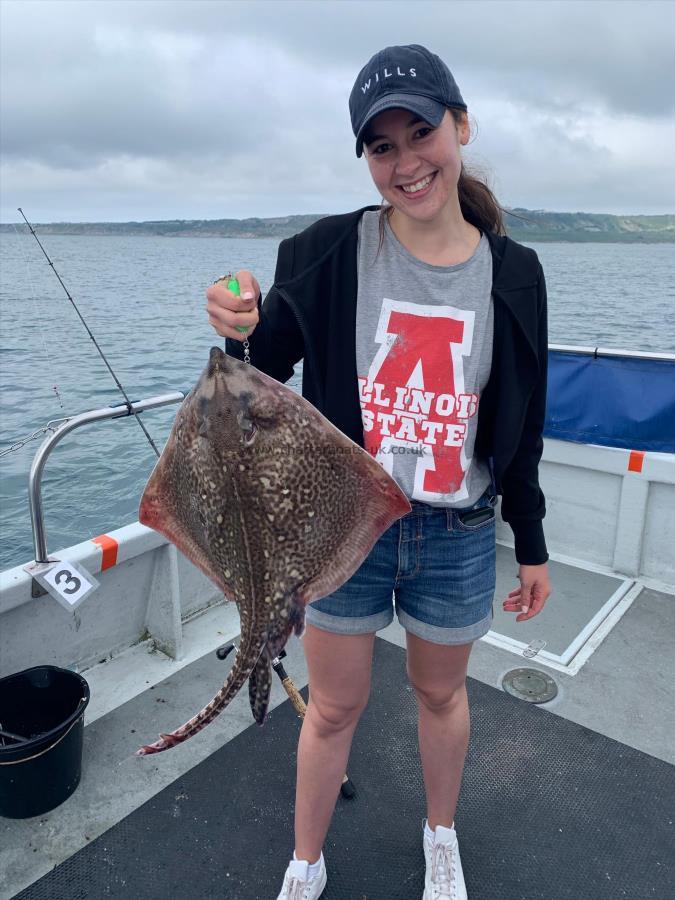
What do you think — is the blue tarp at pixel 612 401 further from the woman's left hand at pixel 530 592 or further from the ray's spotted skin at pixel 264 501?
the ray's spotted skin at pixel 264 501

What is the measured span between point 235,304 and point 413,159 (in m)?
0.62

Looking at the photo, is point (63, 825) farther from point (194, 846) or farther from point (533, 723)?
point (533, 723)

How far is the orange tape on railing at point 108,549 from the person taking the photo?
11.2 feet

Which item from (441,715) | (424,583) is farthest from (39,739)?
(424,583)

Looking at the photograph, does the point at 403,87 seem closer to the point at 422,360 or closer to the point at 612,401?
the point at 422,360

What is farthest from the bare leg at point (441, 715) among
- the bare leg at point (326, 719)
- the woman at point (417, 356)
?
the bare leg at point (326, 719)

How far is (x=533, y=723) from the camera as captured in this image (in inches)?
130

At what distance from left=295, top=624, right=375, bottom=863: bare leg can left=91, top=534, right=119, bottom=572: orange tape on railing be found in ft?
5.37

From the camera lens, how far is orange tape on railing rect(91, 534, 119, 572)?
3406 mm

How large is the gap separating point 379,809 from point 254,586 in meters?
1.65

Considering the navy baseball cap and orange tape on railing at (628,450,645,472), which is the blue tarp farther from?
the navy baseball cap

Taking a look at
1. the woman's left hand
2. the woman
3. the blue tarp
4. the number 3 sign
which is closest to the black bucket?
the number 3 sign

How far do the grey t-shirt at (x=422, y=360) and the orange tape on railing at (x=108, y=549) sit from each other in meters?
1.98

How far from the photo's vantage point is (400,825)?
271 cm
